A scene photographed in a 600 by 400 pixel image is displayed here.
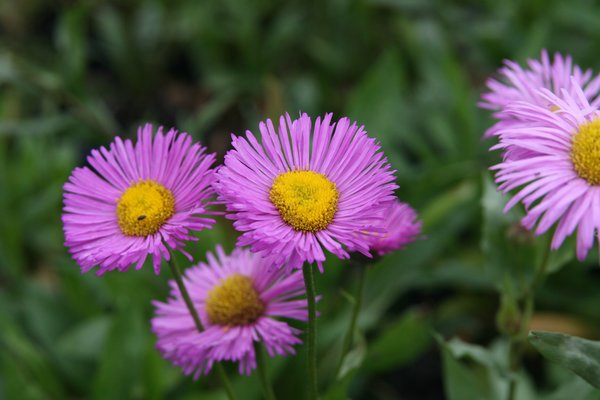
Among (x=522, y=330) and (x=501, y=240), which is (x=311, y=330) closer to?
(x=522, y=330)

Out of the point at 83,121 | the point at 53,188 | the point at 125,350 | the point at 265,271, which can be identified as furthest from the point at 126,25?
the point at 265,271

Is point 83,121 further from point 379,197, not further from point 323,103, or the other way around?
point 379,197

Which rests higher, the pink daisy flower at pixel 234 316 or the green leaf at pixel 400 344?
the pink daisy flower at pixel 234 316

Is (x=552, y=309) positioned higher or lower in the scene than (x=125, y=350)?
lower

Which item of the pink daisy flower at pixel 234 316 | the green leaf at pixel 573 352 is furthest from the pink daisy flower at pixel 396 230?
the green leaf at pixel 573 352

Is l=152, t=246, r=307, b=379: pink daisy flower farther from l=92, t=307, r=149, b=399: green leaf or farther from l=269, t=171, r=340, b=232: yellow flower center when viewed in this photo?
l=92, t=307, r=149, b=399: green leaf

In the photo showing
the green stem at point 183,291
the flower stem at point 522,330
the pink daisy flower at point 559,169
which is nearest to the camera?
the pink daisy flower at point 559,169

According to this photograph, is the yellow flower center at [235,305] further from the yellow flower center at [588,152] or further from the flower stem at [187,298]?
the yellow flower center at [588,152]
